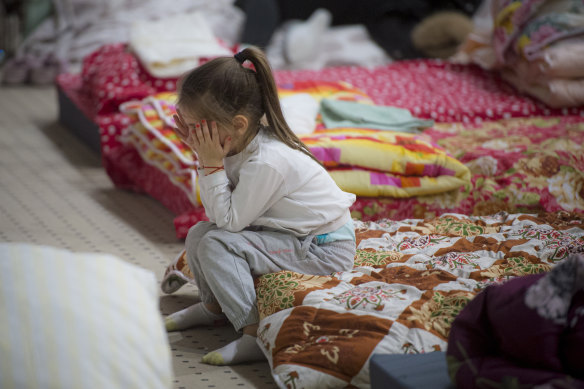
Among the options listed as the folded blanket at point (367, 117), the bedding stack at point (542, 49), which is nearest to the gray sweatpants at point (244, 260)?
the folded blanket at point (367, 117)

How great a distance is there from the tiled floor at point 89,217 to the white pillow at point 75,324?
37 centimetres

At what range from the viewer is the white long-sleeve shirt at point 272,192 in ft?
4.85

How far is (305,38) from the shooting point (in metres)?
4.20

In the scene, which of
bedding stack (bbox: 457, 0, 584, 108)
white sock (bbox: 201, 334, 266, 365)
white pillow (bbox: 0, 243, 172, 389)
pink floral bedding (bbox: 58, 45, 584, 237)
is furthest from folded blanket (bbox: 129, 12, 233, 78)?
white pillow (bbox: 0, 243, 172, 389)

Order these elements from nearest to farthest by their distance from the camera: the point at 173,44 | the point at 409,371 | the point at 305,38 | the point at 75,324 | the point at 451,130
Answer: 1. the point at 75,324
2. the point at 409,371
3. the point at 451,130
4. the point at 173,44
5. the point at 305,38

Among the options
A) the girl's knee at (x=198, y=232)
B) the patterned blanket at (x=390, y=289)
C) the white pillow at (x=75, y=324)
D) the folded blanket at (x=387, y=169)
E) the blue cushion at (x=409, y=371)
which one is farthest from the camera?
the folded blanket at (x=387, y=169)

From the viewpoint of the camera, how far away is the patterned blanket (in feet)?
4.17

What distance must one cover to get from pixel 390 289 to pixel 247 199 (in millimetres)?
347

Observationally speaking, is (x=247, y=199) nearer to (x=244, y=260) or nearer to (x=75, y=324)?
(x=244, y=260)

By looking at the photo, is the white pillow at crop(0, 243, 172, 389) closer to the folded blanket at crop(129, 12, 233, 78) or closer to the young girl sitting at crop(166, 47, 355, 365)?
the young girl sitting at crop(166, 47, 355, 365)

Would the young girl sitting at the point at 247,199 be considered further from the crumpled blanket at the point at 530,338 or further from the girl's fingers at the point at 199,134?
the crumpled blanket at the point at 530,338

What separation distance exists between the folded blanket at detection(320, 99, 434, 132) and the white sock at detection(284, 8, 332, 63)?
174cm

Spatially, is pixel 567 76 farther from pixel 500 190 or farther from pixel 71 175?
pixel 71 175

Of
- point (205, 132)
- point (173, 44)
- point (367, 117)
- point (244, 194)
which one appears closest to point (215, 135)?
point (205, 132)
